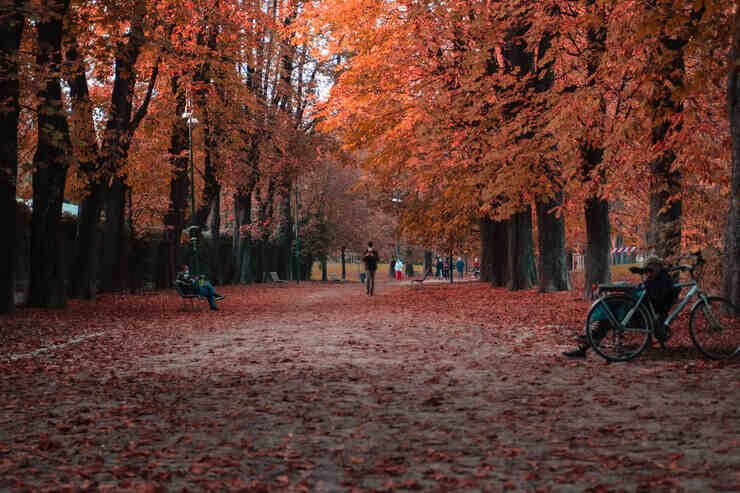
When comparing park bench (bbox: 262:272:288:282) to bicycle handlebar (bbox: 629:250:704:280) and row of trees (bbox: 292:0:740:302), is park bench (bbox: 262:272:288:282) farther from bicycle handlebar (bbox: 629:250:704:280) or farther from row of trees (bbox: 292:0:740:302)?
bicycle handlebar (bbox: 629:250:704:280)

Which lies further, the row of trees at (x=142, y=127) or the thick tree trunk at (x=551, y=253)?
the thick tree trunk at (x=551, y=253)


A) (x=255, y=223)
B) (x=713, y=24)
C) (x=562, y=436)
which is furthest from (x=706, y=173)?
(x=255, y=223)

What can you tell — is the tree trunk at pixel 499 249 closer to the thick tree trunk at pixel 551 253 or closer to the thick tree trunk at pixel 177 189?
the thick tree trunk at pixel 551 253

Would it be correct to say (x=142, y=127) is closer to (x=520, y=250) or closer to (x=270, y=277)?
(x=520, y=250)

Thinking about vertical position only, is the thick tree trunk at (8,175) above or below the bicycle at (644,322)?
above

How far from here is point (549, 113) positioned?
15914mm

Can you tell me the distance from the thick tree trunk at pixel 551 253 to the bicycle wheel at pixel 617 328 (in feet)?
44.7

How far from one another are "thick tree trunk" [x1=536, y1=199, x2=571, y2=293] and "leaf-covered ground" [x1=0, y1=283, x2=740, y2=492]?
10.2 metres

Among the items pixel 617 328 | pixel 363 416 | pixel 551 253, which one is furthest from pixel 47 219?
pixel 363 416

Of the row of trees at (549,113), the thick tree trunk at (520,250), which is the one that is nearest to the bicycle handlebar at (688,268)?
the row of trees at (549,113)

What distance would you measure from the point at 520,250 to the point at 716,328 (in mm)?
17607

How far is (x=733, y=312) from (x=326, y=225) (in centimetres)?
5276

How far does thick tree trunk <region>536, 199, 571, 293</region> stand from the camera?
23656 mm

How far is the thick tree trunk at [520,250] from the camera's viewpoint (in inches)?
1046
